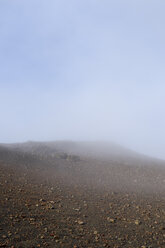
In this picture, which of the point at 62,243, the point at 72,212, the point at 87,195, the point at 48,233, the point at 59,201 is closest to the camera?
the point at 62,243

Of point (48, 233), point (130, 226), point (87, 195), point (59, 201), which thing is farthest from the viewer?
point (87, 195)

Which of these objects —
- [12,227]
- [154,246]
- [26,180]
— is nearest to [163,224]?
[154,246]

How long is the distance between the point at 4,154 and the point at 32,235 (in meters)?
13.9

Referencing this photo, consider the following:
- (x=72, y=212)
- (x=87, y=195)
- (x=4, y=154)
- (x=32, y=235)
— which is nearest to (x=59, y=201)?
(x=72, y=212)

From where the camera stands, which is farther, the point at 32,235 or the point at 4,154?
the point at 4,154

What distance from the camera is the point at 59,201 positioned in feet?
28.3

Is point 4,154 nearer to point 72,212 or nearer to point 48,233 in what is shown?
point 72,212

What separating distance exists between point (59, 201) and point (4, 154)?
37.2 feet

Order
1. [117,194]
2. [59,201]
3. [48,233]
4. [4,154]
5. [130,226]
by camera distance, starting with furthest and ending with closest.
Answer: [4,154]
[117,194]
[59,201]
[130,226]
[48,233]

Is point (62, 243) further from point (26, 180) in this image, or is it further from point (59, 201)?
point (26, 180)

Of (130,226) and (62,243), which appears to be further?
(130,226)

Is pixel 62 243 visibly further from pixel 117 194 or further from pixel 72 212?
pixel 117 194

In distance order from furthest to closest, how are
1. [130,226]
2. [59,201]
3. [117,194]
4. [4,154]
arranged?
[4,154] < [117,194] < [59,201] < [130,226]

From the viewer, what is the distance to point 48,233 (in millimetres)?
Result: 5801
